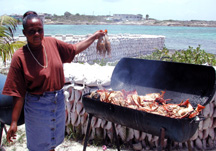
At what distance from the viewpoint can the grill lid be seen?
119 inches

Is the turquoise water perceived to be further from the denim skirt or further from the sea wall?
the denim skirt

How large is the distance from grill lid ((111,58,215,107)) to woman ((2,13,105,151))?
4.61 feet

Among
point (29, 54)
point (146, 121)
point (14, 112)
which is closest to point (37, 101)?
point (14, 112)

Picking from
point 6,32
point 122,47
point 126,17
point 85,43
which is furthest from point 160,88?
point 126,17

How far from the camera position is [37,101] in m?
2.41

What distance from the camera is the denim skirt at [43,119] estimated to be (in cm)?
243

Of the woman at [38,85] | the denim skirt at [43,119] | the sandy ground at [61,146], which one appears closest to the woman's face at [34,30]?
the woman at [38,85]

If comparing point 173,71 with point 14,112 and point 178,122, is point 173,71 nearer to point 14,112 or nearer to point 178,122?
point 178,122

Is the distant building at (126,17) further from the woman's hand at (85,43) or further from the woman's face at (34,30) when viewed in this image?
the woman's face at (34,30)

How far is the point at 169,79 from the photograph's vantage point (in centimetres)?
349

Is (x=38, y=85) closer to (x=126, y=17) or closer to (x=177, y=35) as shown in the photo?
(x=177, y=35)

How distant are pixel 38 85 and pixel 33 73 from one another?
6.0 inches

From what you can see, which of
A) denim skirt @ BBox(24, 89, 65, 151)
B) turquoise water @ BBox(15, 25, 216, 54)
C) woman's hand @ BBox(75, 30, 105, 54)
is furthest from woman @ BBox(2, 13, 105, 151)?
turquoise water @ BBox(15, 25, 216, 54)

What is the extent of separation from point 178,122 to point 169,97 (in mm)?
1142
